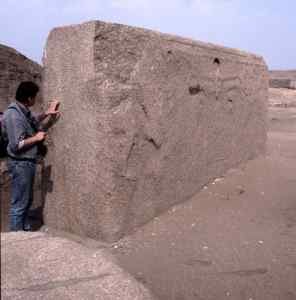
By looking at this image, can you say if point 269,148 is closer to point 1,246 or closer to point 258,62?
point 258,62

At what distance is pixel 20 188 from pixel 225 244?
132cm

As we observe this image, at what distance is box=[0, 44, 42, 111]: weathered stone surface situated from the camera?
18.7 feet

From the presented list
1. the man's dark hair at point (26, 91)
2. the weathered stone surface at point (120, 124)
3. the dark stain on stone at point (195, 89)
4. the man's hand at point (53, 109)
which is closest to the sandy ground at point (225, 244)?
the weathered stone surface at point (120, 124)

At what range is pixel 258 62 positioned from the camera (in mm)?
4938

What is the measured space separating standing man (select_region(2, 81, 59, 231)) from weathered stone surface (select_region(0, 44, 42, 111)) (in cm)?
277

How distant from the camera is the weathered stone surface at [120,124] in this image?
303 cm

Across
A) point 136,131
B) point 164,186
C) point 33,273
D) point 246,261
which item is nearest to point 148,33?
point 136,131

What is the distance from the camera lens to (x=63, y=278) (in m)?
2.16

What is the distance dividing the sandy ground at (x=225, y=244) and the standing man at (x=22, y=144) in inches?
24.8

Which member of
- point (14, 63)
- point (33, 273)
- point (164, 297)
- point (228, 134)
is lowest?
point (164, 297)

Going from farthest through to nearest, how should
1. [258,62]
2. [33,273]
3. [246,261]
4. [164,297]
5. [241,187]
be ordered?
[258,62], [241,187], [246,261], [164,297], [33,273]

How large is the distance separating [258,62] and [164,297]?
10.2 feet

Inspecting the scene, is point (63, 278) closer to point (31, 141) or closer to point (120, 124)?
point (31, 141)

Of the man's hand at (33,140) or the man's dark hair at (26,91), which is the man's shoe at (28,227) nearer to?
the man's hand at (33,140)
